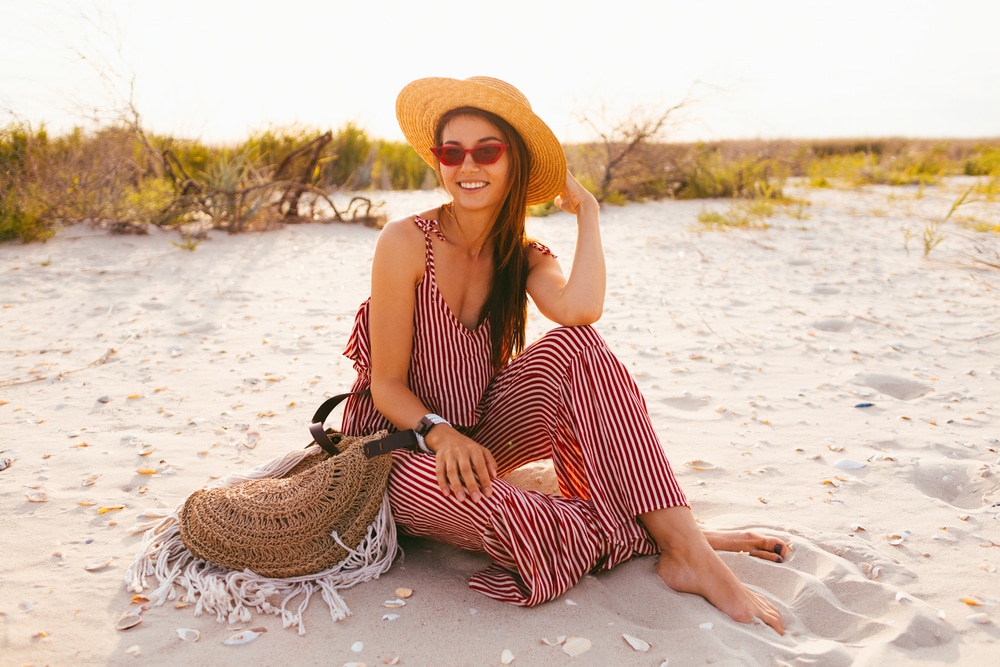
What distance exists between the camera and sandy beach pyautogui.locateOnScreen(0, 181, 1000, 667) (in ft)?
6.38

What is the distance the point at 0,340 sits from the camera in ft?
14.8

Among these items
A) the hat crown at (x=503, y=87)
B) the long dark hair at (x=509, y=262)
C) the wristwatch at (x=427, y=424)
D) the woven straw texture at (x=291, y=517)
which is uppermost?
the hat crown at (x=503, y=87)

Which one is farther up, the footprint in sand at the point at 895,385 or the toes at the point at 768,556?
the footprint in sand at the point at 895,385

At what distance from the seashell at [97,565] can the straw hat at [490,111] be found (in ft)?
5.31

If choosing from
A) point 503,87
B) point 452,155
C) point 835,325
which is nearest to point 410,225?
point 452,155

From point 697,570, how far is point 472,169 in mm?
1371

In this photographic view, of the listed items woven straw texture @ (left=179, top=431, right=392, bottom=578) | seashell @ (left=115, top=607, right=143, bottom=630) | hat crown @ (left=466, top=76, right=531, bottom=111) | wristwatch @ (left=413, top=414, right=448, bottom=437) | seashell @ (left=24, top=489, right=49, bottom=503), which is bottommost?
seashell @ (left=115, top=607, right=143, bottom=630)

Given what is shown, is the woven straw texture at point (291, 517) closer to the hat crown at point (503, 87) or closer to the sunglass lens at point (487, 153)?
the sunglass lens at point (487, 153)

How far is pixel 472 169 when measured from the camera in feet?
8.01

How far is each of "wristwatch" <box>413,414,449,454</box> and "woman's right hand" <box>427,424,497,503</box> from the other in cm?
9

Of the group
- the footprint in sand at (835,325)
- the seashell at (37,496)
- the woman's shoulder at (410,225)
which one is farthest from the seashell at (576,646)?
the footprint in sand at (835,325)

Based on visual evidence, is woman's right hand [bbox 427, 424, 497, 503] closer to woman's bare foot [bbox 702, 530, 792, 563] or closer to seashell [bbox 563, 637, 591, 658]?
seashell [bbox 563, 637, 591, 658]

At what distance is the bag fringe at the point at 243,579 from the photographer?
202cm

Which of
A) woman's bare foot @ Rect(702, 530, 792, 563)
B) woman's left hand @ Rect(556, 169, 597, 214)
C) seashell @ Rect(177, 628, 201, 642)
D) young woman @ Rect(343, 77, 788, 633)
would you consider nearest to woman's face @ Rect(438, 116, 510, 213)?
young woman @ Rect(343, 77, 788, 633)
